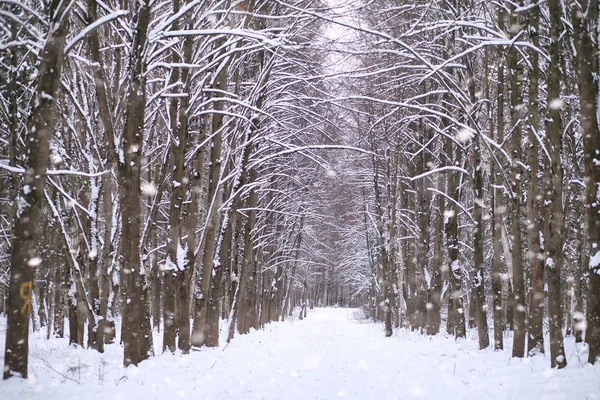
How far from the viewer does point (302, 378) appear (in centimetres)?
896

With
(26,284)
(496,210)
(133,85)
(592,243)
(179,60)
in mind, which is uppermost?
(179,60)

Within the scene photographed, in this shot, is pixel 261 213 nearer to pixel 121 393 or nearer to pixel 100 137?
pixel 100 137

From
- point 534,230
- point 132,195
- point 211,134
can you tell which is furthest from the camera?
point 211,134

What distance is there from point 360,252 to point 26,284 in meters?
37.6

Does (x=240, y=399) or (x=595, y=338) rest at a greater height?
(x=595, y=338)

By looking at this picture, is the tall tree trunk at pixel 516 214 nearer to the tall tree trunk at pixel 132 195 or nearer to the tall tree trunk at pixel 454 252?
the tall tree trunk at pixel 454 252

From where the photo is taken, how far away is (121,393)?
20.5 feet

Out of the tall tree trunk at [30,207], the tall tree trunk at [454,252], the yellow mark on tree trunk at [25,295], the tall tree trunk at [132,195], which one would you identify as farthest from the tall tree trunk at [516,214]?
the yellow mark on tree trunk at [25,295]

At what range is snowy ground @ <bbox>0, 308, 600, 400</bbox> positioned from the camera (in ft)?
20.7

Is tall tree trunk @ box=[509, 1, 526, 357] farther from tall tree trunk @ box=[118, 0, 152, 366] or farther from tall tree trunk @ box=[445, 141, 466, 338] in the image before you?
tall tree trunk @ box=[118, 0, 152, 366]

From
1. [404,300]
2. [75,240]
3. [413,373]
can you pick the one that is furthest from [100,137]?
[404,300]

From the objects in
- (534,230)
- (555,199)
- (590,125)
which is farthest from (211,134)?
(590,125)

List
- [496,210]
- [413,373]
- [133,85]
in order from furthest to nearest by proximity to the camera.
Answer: [496,210], [413,373], [133,85]

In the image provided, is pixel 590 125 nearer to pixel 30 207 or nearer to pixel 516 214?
pixel 516 214
